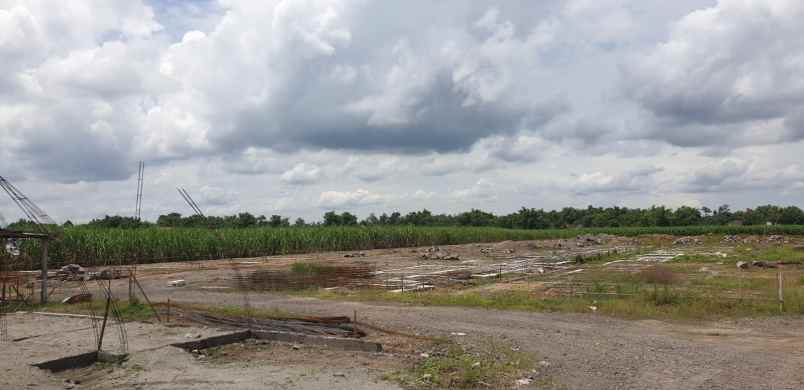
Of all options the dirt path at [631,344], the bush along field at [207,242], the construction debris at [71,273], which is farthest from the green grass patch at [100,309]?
the construction debris at [71,273]

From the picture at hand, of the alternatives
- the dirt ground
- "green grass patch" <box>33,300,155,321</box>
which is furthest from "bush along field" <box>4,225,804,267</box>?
the dirt ground

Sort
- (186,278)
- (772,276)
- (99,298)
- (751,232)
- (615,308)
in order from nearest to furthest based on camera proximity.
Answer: (615,308), (99,298), (772,276), (186,278), (751,232)

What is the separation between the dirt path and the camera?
880 cm

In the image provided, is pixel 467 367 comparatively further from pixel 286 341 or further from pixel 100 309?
pixel 100 309

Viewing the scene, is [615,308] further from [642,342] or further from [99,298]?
[99,298]

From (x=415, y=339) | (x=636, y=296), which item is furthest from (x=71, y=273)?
(x=636, y=296)

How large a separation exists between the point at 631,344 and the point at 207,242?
34541 millimetres

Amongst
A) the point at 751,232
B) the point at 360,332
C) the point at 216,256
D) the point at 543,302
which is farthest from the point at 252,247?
the point at 751,232

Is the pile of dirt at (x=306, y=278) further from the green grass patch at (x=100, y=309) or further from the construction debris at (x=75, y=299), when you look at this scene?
the green grass patch at (x=100, y=309)

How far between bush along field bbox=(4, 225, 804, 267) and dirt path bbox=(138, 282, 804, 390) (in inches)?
478

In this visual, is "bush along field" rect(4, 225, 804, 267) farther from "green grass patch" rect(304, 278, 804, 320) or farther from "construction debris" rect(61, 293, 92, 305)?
"green grass patch" rect(304, 278, 804, 320)

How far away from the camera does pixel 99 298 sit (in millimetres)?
18984

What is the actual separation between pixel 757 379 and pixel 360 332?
6612 millimetres

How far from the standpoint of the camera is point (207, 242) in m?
41.6
